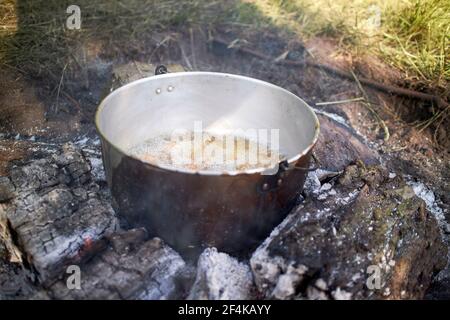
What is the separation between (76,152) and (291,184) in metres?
1.17

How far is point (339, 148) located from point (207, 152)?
2.71ft

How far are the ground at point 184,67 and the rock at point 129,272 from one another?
914mm

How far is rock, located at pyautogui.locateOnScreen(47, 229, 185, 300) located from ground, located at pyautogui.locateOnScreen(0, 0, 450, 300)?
0.91 meters

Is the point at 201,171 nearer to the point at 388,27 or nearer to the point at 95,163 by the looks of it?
the point at 95,163

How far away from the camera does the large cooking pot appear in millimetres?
1633

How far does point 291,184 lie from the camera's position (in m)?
1.79

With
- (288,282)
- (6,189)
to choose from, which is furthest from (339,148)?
(6,189)

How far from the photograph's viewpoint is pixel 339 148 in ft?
8.86

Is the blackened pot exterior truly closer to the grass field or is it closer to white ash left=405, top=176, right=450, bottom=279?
white ash left=405, top=176, right=450, bottom=279

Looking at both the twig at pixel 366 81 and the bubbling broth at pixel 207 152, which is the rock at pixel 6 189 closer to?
the bubbling broth at pixel 207 152

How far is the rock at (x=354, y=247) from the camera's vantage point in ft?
5.47

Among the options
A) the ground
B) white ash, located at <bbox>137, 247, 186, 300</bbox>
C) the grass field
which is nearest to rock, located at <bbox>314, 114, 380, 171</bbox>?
the ground

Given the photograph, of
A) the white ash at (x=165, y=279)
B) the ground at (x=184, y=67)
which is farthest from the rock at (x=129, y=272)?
the ground at (x=184, y=67)
